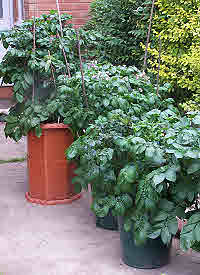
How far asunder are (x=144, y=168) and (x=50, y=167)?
70.2 inches

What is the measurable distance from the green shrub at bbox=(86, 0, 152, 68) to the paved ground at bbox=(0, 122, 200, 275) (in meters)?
3.08

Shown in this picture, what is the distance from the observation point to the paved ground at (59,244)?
12.0ft

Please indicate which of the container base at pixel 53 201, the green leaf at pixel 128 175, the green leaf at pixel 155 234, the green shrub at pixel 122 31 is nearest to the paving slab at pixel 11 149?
the container base at pixel 53 201

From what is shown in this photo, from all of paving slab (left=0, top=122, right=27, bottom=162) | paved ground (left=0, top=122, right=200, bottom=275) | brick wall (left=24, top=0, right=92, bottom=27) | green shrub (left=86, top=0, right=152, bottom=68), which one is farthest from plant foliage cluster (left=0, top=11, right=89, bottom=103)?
brick wall (left=24, top=0, right=92, bottom=27)

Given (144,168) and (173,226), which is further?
(144,168)

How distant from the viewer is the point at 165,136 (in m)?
3.14

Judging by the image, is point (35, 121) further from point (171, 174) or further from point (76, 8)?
point (76, 8)

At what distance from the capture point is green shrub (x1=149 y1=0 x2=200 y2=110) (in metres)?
6.32

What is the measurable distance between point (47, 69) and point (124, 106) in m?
1.04

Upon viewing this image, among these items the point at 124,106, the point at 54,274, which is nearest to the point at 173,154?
the point at 124,106

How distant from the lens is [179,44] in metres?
6.79

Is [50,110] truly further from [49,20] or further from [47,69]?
[49,20]

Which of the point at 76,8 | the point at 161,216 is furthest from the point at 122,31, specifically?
the point at 161,216

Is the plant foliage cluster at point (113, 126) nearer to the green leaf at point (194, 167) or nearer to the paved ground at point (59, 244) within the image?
the green leaf at point (194, 167)
